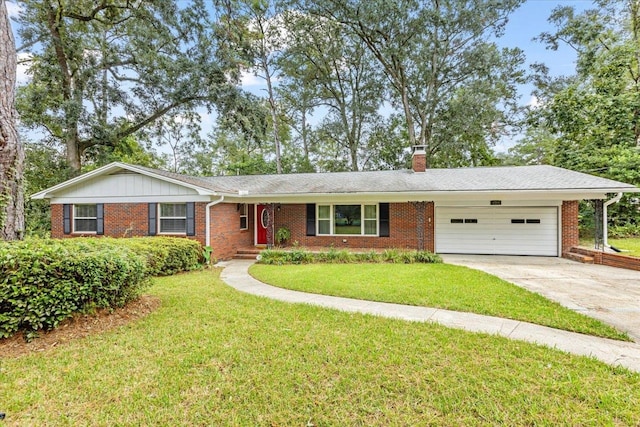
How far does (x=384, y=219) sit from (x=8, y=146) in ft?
34.5

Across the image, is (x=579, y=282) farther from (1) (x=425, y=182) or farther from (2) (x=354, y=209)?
(2) (x=354, y=209)

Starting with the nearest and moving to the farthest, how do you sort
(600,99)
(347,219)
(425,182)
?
1. (425,182)
2. (347,219)
3. (600,99)

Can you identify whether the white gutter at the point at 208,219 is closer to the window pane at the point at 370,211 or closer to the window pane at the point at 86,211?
the window pane at the point at 86,211

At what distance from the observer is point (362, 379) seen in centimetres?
296

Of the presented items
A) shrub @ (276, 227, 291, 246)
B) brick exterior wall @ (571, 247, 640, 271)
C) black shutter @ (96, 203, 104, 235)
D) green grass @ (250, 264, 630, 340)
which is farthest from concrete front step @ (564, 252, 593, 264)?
black shutter @ (96, 203, 104, 235)

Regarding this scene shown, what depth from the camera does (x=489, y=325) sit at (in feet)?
14.3

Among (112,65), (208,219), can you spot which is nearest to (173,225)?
(208,219)

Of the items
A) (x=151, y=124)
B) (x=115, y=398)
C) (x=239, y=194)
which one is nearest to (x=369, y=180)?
(x=239, y=194)

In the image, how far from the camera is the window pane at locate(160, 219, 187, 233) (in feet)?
35.5

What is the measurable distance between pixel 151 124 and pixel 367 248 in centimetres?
1641

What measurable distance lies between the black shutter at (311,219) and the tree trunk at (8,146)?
884 cm

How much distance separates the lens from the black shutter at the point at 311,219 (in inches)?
500

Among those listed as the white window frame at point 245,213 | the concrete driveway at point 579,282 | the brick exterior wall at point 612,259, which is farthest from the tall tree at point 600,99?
the white window frame at point 245,213

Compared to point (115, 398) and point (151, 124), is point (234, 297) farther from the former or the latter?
point (151, 124)
